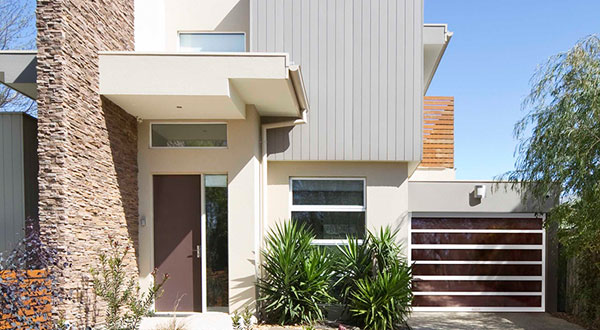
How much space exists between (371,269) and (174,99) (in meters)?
4.30

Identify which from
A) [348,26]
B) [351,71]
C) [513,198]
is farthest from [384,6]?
[513,198]

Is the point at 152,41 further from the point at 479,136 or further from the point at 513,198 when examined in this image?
the point at 479,136

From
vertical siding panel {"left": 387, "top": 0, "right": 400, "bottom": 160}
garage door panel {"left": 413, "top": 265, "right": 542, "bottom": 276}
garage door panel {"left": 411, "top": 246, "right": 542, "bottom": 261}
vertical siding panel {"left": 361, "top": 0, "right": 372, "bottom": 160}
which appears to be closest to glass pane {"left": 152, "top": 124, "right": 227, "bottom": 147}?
vertical siding panel {"left": 361, "top": 0, "right": 372, "bottom": 160}

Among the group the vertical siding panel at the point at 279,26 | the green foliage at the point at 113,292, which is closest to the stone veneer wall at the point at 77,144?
the green foliage at the point at 113,292

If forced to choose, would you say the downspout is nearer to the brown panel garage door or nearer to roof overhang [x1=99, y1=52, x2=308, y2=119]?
roof overhang [x1=99, y1=52, x2=308, y2=119]

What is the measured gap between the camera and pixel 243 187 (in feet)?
20.2

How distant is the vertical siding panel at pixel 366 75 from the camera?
693cm

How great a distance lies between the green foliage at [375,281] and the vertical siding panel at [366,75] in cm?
169

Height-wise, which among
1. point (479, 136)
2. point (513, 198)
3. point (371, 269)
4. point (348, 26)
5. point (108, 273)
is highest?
point (348, 26)

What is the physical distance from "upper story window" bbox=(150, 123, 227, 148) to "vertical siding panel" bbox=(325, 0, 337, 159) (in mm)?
1968

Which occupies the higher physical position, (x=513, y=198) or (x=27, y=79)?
(x=27, y=79)

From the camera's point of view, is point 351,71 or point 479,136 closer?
point 351,71

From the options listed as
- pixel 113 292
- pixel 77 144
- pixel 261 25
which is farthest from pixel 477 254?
pixel 77 144

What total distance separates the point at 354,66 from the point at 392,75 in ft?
2.43
